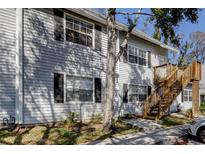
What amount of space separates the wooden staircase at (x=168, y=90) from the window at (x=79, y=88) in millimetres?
4261

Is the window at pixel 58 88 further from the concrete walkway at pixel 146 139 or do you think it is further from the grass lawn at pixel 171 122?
the grass lawn at pixel 171 122

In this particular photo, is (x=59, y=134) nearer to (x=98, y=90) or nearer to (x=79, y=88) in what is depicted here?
(x=79, y=88)

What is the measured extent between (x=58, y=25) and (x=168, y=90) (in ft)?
25.6

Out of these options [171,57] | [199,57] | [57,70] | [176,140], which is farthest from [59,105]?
[199,57]

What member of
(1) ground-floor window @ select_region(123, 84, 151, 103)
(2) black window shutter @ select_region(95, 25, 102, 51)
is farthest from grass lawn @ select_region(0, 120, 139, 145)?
(1) ground-floor window @ select_region(123, 84, 151, 103)

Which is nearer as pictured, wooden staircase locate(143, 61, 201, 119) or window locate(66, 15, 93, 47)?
window locate(66, 15, 93, 47)

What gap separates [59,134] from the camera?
11297 millimetres

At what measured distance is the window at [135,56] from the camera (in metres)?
19.5

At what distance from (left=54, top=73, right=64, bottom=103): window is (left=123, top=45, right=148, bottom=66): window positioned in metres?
5.89

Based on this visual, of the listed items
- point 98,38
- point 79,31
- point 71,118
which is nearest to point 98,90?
point 71,118

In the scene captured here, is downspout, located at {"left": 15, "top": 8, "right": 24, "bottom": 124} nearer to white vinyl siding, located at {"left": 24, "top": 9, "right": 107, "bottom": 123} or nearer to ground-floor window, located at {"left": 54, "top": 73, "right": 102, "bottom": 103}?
white vinyl siding, located at {"left": 24, "top": 9, "right": 107, "bottom": 123}

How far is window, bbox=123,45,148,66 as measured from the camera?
63.9ft

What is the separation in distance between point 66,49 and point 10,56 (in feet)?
10.2

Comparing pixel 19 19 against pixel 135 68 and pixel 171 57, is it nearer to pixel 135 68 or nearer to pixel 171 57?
pixel 135 68
